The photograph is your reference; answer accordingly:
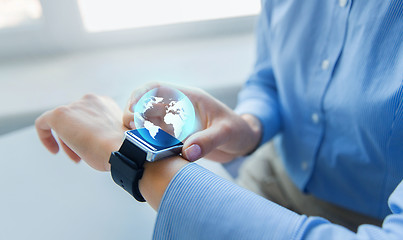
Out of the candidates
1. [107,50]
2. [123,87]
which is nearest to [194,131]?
[123,87]

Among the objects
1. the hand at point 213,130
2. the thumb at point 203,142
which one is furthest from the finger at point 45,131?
the thumb at point 203,142

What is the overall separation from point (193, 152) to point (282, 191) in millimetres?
408

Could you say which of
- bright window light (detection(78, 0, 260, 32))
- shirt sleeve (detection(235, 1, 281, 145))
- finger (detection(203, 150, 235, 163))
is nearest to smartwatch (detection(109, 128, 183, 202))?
finger (detection(203, 150, 235, 163))

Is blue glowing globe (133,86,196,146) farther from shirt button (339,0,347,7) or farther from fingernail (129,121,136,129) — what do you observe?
shirt button (339,0,347,7)

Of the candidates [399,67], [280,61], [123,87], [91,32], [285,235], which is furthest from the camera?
[91,32]

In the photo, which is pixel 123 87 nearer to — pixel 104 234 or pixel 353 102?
pixel 104 234

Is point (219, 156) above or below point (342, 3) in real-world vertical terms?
below

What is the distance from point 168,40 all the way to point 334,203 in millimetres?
721

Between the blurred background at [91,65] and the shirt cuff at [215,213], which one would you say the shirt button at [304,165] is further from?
the shirt cuff at [215,213]

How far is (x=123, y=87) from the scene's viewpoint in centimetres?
87

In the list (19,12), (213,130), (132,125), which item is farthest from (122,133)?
(19,12)

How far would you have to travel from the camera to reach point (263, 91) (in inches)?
28.4

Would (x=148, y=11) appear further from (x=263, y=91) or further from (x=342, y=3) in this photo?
(x=342, y=3)

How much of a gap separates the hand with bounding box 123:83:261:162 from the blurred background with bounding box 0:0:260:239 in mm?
101
